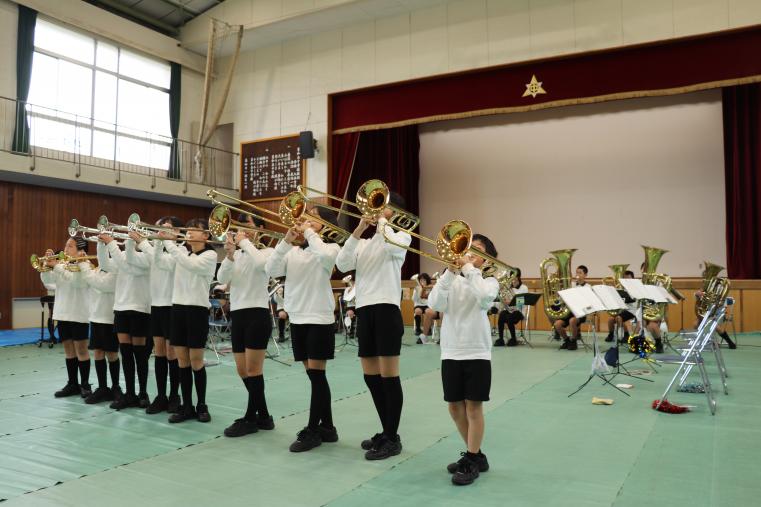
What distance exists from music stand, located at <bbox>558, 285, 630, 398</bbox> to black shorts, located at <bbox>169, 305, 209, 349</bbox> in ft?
12.7

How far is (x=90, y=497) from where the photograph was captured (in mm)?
3459

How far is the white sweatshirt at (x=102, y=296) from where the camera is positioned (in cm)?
602

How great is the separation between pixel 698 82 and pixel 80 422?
41.8ft

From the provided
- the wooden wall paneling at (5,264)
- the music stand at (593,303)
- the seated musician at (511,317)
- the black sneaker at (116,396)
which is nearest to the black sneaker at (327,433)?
the black sneaker at (116,396)

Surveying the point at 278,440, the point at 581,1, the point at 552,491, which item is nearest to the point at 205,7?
the point at 581,1

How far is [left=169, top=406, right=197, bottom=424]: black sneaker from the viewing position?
16.8 ft

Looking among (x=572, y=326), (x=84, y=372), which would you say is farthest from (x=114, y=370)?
(x=572, y=326)

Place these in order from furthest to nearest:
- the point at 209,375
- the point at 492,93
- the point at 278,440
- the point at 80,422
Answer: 1. the point at 492,93
2. the point at 209,375
3. the point at 80,422
4. the point at 278,440

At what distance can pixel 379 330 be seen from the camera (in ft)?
13.5

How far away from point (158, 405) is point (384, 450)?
260 cm

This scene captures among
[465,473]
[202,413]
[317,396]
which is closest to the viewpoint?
[465,473]

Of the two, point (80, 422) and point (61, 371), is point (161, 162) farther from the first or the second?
point (80, 422)

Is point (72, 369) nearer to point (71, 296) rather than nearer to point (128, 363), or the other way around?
point (71, 296)

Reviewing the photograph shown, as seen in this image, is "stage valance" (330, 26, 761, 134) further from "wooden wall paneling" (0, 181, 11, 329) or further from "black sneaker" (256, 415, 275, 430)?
"black sneaker" (256, 415, 275, 430)
